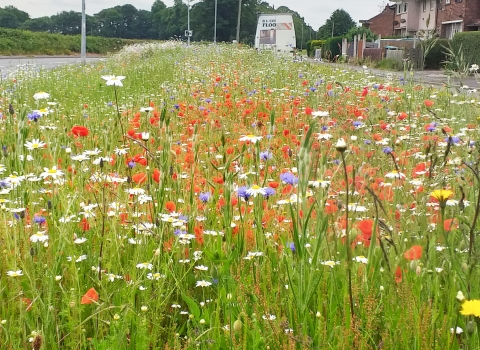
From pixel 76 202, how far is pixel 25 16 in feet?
342

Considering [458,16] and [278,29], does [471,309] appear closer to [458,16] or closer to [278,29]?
[278,29]

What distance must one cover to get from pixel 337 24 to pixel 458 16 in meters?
38.4

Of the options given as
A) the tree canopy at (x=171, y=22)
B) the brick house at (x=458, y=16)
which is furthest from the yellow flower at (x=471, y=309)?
the tree canopy at (x=171, y=22)

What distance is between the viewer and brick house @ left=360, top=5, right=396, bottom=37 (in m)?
57.7

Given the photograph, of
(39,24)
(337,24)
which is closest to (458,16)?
(337,24)

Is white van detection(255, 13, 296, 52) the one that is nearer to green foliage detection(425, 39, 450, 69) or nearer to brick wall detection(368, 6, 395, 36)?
green foliage detection(425, 39, 450, 69)

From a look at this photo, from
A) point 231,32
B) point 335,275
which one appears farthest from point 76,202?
point 231,32

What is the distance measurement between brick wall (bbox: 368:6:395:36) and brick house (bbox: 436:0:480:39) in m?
15.9

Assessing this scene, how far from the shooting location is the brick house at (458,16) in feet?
122

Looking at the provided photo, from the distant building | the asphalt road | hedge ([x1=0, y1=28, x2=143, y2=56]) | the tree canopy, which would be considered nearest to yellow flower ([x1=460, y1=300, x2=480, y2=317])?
the asphalt road

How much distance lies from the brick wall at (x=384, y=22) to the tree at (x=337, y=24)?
36.2 feet

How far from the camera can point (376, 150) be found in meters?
3.76

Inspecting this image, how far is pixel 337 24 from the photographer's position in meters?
75.6

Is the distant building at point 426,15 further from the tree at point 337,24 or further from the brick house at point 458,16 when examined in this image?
the tree at point 337,24
